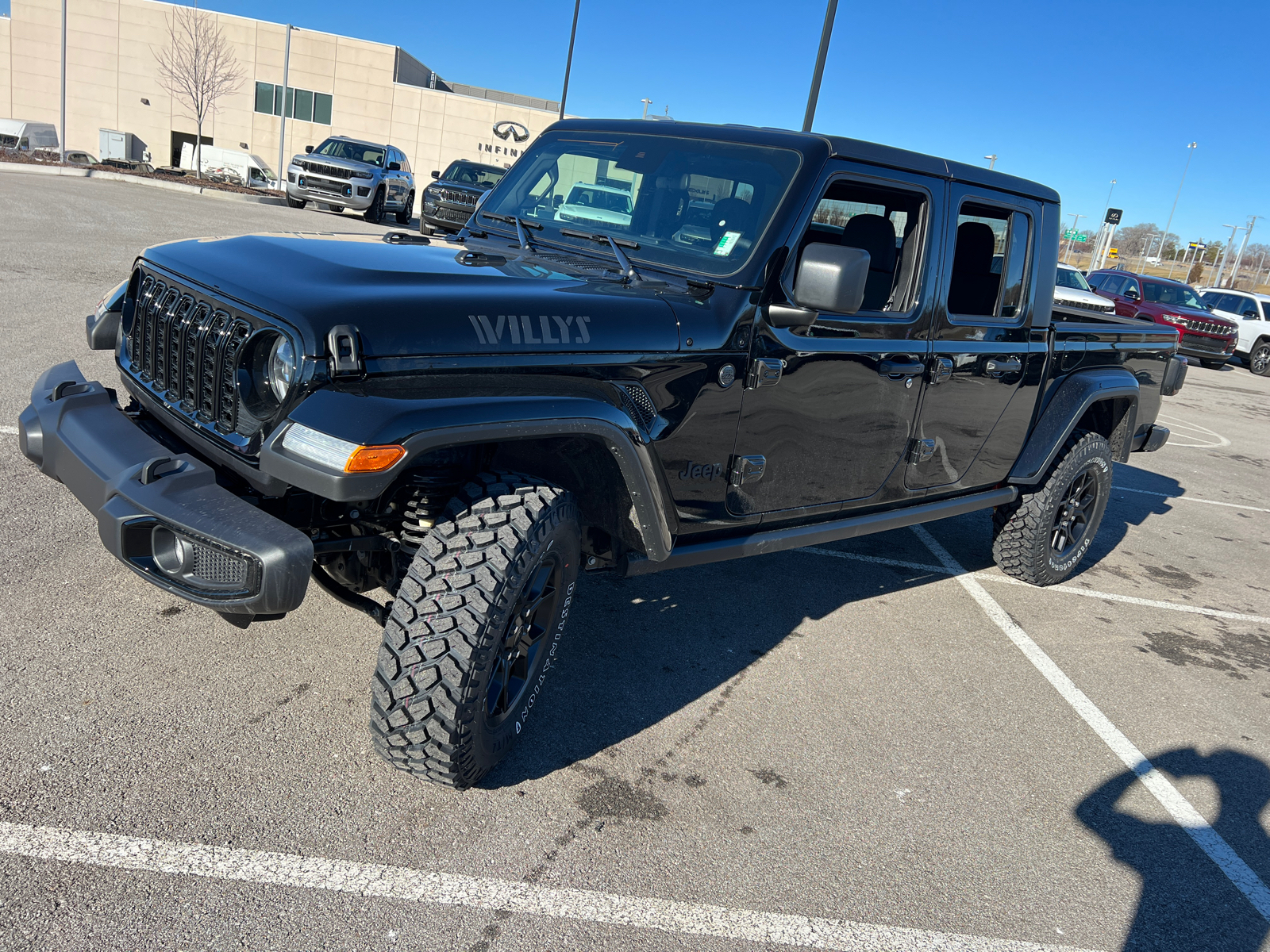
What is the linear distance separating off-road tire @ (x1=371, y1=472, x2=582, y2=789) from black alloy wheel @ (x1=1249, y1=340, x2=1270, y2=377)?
79.7ft

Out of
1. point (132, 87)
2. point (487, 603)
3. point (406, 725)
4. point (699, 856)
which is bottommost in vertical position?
point (699, 856)

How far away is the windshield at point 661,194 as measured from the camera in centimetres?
319

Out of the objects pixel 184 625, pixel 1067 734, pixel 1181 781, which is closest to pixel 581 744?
pixel 184 625

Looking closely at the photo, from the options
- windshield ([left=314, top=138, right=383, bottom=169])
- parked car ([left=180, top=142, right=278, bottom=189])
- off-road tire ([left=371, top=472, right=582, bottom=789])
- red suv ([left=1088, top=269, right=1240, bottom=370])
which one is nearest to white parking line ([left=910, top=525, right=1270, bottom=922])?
off-road tire ([left=371, top=472, right=582, bottom=789])

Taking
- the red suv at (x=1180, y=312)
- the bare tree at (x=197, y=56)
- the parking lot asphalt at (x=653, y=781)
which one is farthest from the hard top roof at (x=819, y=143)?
the bare tree at (x=197, y=56)

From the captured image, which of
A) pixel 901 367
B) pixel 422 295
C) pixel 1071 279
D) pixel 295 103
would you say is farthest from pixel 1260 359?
pixel 295 103

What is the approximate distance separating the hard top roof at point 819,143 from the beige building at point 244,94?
4603 centimetres

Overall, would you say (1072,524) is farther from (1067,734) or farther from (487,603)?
(487,603)

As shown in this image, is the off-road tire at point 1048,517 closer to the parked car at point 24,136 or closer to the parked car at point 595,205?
the parked car at point 595,205

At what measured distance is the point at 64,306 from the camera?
25.3 ft

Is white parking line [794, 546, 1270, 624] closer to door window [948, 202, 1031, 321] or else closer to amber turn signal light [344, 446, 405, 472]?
door window [948, 202, 1031, 321]

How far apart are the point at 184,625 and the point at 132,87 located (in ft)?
181

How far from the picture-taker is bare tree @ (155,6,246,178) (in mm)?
45438

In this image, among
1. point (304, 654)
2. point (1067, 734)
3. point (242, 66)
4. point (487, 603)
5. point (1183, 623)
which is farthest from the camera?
point (242, 66)
